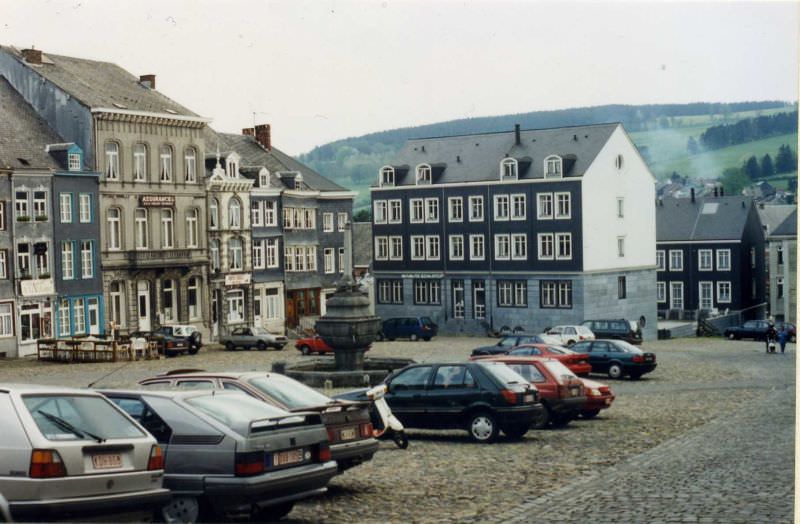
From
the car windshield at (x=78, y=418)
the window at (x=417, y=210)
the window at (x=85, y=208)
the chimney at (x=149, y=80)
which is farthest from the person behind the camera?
the window at (x=417, y=210)

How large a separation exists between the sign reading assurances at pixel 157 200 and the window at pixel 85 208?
4339mm

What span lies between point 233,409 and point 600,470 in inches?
277

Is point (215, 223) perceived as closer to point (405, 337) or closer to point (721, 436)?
point (405, 337)

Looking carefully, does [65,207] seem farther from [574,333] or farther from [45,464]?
[45,464]

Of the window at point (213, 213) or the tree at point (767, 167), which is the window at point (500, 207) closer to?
the window at point (213, 213)

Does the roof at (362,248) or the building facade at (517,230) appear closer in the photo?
the building facade at (517,230)

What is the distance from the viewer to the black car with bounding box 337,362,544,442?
20766mm

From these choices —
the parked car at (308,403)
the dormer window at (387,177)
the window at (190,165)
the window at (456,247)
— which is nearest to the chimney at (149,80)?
the window at (190,165)

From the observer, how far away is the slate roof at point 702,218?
83.8 metres

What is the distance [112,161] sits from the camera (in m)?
58.2

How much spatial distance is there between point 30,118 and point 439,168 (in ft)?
94.1

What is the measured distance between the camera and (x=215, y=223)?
218ft

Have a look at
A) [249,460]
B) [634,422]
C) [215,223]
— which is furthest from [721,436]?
[215,223]

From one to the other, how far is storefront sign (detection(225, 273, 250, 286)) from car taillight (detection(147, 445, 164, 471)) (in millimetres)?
56213
